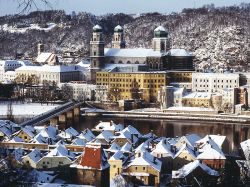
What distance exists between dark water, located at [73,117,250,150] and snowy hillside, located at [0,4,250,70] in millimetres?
17923

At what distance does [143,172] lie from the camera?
43.7 ft

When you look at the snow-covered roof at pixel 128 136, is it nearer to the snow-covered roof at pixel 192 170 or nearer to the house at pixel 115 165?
the house at pixel 115 165

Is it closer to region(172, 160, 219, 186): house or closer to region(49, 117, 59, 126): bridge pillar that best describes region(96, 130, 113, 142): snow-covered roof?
region(172, 160, 219, 186): house

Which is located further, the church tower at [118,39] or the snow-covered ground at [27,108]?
the church tower at [118,39]

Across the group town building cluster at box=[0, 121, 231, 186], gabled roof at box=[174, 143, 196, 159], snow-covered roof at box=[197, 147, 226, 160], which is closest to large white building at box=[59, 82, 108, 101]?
town building cluster at box=[0, 121, 231, 186]

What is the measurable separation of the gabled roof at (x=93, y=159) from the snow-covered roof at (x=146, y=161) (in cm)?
138

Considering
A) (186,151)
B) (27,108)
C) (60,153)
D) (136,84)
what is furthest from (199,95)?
(60,153)

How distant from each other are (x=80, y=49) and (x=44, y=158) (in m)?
48.5

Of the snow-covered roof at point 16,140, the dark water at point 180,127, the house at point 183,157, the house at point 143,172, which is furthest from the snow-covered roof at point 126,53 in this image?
the house at point 143,172

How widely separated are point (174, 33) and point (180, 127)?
36.5 meters

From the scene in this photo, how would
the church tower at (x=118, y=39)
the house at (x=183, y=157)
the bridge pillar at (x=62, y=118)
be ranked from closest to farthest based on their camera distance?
1. the house at (x=183, y=157)
2. the bridge pillar at (x=62, y=118)
3. the church tower at (x=118, y=39)

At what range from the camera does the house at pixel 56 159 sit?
1426 cm

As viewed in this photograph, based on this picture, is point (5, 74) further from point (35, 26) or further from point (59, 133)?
point (35, 26)

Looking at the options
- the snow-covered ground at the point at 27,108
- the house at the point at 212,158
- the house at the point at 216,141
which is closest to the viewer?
the house at the point at 212,158
